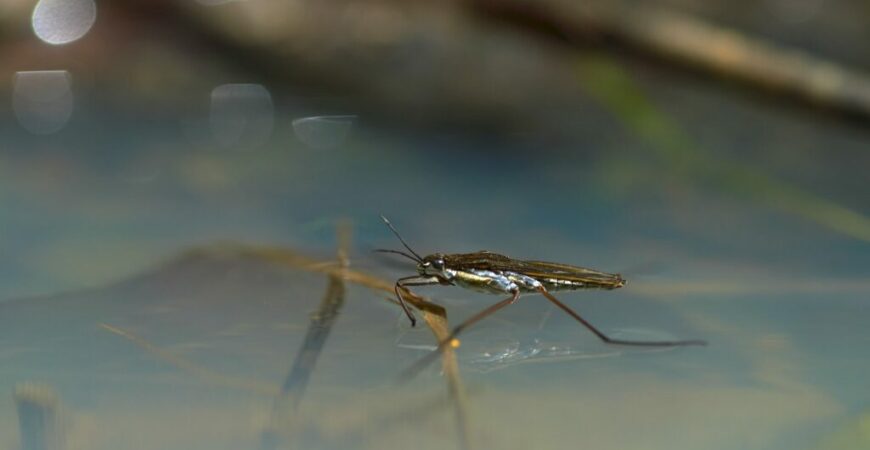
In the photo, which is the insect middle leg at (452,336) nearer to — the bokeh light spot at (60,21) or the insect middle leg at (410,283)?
the insect middle leg at (410,283)

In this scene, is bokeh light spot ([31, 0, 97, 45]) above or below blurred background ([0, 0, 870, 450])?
above

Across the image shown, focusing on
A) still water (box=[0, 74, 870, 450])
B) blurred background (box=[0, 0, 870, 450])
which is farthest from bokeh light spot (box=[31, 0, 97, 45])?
still water (box=[0, 74, 870, 450])

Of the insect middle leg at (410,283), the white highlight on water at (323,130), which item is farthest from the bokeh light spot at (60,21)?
the insect middle leg at (410,283)

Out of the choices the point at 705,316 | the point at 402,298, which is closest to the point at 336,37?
the point at 402,298

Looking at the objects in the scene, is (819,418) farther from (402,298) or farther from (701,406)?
(402,298)

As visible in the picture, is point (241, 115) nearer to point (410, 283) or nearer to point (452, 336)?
point (410, 283)

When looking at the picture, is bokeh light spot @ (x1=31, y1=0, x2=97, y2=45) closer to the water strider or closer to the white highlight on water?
the white highlight on water

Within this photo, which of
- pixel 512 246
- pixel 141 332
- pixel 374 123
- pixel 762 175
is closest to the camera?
pixel 141 332
